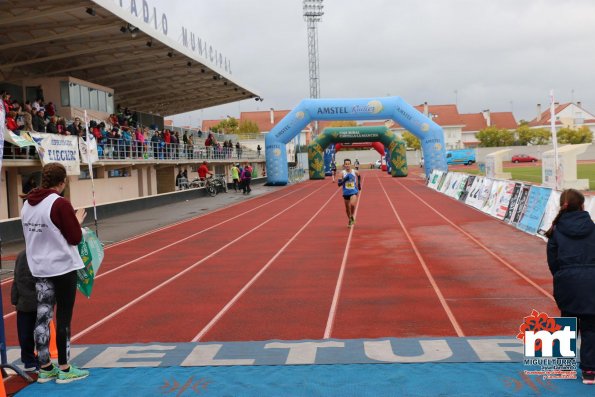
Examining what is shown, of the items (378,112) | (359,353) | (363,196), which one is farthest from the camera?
(378,112)

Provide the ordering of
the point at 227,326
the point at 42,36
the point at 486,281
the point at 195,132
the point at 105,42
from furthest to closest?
1. the point at 195,132
2. the point at 105,42
3. the point at 42,36
4. the point at 486,281
5. the point at 227,326

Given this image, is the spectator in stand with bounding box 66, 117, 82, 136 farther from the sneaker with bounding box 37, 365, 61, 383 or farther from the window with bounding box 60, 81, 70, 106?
the sneaker with bounding box 37, 365, 61, 383

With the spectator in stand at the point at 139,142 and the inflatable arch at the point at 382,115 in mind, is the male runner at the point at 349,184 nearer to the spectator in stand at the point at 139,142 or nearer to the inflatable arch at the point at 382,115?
the spectator in stand at the point at 139,142

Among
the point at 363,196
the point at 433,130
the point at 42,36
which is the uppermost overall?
the point at 42,36

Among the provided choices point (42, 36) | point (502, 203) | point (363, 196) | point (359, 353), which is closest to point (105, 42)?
point (42, 36)

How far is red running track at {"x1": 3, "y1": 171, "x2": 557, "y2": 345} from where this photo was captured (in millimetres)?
7195

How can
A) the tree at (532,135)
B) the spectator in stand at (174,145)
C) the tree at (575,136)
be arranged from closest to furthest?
the spectator in stand at (174,145) < the tree at (575,136) < the tree at (532,135)

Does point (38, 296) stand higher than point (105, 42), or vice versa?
point (105, 42)

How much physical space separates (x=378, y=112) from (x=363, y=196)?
10.6 meters

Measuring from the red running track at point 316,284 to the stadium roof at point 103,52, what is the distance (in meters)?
8.49

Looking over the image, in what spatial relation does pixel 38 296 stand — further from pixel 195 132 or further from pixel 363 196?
pixel 195 132

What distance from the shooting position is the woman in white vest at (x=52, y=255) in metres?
5.25

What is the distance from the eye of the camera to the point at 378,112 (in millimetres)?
40125

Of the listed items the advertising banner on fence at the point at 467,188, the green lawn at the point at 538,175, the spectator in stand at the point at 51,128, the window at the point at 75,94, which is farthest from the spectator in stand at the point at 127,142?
the green lawn at the point at 538,175
